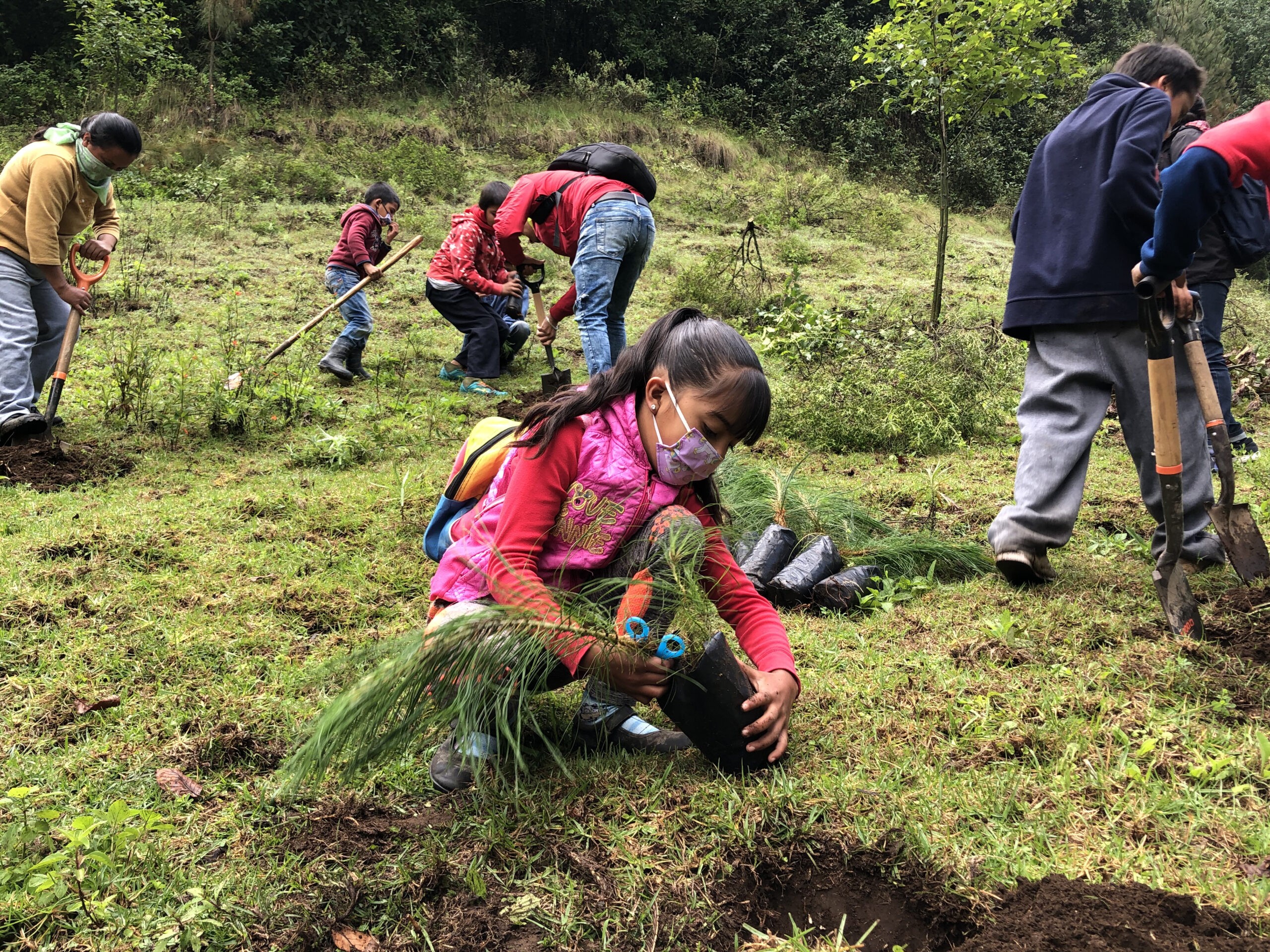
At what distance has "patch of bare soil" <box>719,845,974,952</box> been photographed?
1550mm

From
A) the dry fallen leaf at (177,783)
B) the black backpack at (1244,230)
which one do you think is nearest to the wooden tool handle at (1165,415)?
the black backpack at (1244,230)

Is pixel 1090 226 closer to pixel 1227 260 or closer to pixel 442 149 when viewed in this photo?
pixel 1227 260

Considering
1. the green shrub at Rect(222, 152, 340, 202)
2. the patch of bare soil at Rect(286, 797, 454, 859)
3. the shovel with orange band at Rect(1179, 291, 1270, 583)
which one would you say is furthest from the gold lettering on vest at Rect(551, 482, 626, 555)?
the green shrub at Rect(222, 152, 340, 202)

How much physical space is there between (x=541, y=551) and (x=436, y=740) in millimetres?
596

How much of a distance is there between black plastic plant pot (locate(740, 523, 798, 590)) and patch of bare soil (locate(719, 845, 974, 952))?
1.58 m

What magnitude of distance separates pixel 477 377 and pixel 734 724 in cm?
540

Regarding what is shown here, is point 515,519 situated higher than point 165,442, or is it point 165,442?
point 515,519

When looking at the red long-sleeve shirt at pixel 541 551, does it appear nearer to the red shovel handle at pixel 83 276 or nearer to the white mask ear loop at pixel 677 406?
the white mask ear loop at pixel 677 406

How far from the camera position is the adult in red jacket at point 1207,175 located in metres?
Result: 2.28

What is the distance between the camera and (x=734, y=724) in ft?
6.04

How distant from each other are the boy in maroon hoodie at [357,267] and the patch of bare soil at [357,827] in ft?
16.6

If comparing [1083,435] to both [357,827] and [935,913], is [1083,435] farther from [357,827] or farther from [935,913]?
[357,827]

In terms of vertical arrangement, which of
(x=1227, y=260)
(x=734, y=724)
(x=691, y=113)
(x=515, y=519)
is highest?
(x=691, y=113)

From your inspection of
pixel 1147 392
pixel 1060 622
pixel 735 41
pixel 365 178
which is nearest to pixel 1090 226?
pixel 1147 392
